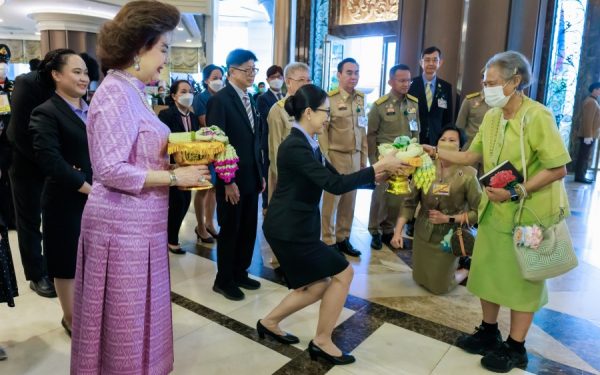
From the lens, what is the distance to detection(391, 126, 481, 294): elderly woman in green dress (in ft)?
10.1

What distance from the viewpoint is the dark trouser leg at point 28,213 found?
2826 millimetres

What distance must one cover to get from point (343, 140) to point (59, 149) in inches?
85.4

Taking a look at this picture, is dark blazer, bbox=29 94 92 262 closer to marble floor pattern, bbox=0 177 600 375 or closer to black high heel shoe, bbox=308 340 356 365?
marble floor pattern, bbox=0 177 600 375

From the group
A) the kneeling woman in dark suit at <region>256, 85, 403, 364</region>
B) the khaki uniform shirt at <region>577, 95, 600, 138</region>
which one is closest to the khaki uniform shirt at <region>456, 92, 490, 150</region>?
the kneeling woman in dark suit at <region>256, 85, 403, 364</region>

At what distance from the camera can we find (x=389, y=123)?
13.4 ft

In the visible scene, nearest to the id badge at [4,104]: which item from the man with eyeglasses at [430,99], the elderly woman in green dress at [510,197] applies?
the elderly woman in green dress at [510,197]

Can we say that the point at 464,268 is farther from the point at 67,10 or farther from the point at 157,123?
the point at 67,10

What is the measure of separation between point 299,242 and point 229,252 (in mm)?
879

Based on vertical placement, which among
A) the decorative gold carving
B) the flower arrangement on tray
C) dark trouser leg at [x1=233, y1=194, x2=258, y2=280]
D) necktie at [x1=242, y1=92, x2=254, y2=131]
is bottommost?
dark trouser leg at [x1=233, y1=194, x2=258, y2=280]

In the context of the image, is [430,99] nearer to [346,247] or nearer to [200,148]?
[346,247]

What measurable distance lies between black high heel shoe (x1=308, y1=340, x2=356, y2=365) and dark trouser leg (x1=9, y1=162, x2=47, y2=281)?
175 cm

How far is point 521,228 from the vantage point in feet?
6.71

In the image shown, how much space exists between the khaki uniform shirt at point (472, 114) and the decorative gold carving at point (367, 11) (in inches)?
209

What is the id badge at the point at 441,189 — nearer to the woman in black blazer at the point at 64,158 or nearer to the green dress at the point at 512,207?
the green dress at the point at 512,207
